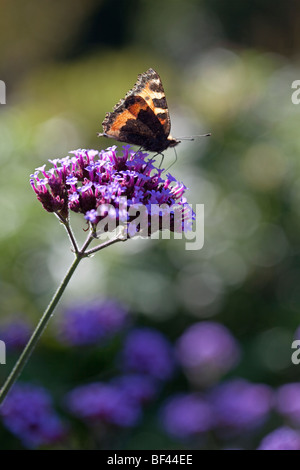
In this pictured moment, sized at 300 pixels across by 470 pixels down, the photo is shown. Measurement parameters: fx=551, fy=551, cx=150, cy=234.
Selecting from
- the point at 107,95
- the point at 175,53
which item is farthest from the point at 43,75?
the point at 175,53

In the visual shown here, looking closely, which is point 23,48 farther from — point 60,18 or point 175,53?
point 175,53

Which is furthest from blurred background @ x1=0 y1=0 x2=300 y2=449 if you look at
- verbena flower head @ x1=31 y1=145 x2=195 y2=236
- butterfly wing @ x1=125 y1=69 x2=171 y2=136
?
butterfly wing @ x1=125 y1=69 x2=171 y2=136

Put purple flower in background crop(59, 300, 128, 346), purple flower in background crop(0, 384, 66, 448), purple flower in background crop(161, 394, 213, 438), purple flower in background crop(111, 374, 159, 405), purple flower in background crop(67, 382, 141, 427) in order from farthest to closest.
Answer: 1. purple flower in background crop(59, 300, 128, 346)
2. purple flower in background crop(161, 394, 213, 438)
3. purple flower in background crop(111, 374, 159, 405)
4. purple flower in background crop(67, 382, 141, 427)
5. purple flower in background crop(0, 384, 66, 448)

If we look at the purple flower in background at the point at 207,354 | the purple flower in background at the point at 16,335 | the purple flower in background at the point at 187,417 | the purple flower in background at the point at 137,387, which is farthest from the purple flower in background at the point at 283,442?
the purple flower in background at the point at 16,335

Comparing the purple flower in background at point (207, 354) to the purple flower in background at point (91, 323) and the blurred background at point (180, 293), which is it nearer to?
the blurred background at point (180, 293)

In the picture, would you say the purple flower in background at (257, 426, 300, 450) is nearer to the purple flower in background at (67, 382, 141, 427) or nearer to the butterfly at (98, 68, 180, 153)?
the purple flower in background at (67, 382, 141, 427)

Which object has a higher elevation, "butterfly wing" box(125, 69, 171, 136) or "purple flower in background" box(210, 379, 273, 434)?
"butterfly wing" box(125, 69, 171, 136)

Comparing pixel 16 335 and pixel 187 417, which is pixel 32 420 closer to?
pixel 16 335
